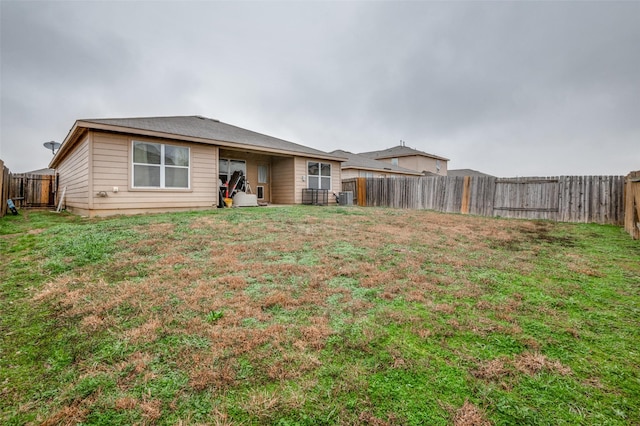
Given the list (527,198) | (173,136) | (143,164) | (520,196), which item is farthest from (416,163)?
(143,164)

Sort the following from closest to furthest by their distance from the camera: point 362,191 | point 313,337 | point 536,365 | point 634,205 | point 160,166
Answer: point 536,365 < point 313,337 < point 634,205 < point 160,166 < point 362,191

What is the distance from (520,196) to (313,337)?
11357 millimetres

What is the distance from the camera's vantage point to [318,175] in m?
14.2

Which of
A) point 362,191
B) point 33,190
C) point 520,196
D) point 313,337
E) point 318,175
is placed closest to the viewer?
point 313,337

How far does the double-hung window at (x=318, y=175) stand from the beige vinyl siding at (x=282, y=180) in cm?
100

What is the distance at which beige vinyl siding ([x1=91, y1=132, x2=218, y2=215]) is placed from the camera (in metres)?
8.10

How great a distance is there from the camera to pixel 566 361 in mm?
1837

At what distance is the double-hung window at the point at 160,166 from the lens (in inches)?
345

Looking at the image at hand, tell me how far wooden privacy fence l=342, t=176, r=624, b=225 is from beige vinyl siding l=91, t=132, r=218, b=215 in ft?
31.5

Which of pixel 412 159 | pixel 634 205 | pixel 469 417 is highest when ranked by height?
pixel 412 159

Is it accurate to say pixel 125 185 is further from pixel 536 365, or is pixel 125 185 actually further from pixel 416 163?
pixel 416 163

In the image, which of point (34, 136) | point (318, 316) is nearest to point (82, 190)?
point (318, 316)

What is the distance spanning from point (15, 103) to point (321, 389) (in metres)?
25.0

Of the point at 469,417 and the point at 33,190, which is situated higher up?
the point at 33,190
